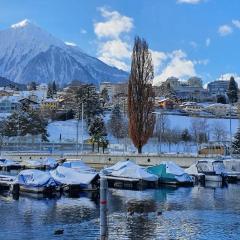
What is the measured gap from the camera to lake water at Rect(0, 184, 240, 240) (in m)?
26.4

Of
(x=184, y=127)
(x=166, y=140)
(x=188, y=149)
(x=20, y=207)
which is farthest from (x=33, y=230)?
(x=184, y=127)

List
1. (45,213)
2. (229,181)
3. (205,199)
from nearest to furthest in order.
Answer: (45,213) → (205,199) → (229,181)

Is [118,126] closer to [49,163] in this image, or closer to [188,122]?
[188,122]

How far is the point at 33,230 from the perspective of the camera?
1072 inches

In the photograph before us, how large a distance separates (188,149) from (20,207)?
247 ft

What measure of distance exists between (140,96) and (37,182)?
34.8 meters

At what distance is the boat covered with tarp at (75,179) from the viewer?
153 ft

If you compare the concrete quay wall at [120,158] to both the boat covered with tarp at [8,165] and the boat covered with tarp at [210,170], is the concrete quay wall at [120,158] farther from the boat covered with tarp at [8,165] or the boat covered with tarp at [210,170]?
the boat covered with tarp at [8,165]

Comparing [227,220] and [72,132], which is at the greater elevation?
[72,132]

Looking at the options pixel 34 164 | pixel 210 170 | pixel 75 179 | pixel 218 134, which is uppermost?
pixel 218 134

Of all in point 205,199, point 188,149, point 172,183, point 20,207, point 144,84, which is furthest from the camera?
point 188,149

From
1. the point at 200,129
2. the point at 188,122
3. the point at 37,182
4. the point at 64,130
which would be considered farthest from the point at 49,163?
the point at 188,122

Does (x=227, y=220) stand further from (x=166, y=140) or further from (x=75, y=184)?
(x=166, y=140)

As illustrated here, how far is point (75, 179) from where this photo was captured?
47406 millimetres
